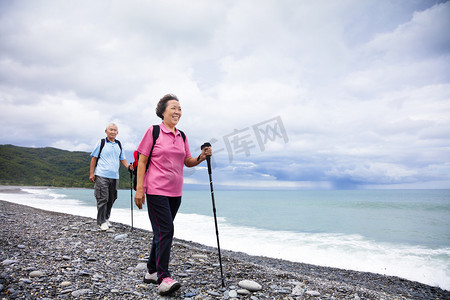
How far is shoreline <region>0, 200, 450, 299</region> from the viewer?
141 inches

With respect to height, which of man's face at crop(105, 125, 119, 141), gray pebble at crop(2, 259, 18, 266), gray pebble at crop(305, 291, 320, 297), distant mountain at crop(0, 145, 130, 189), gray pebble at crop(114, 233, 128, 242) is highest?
distant mountain at crop(0, 145, 130, 189)

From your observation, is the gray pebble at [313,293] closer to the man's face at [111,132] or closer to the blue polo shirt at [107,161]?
the blue polo shirt at [107,161]

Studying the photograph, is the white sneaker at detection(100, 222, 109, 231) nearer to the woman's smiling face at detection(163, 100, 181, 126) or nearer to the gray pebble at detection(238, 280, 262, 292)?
the gray pebble at detection(238, 280, 262, 292)

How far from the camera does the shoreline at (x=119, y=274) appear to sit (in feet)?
11.8

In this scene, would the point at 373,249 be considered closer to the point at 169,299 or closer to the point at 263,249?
the point at 263,249

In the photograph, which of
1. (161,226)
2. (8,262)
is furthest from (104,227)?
(161,226)

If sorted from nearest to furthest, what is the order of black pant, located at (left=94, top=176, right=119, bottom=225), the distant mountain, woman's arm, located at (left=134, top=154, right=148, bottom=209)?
woman's arm, located at (left=134, top=154, right=148, bottom=209)
black pant, located at (left=94, top=176, right=119, bottom=225)
the distant mountain

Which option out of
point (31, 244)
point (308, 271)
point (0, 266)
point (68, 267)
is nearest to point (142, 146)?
point (68, 267)

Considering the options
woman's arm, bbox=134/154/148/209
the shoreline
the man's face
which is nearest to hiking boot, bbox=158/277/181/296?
the shoreline

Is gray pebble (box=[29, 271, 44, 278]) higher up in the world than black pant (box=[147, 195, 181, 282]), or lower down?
lower down

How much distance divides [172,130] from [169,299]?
2269 mm

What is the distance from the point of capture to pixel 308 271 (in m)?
7.60

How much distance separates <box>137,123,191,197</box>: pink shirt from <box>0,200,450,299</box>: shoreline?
4.65 feet

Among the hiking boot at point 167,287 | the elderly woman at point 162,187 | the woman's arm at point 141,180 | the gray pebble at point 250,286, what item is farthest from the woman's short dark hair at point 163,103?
the gray pebble at point 250,286
